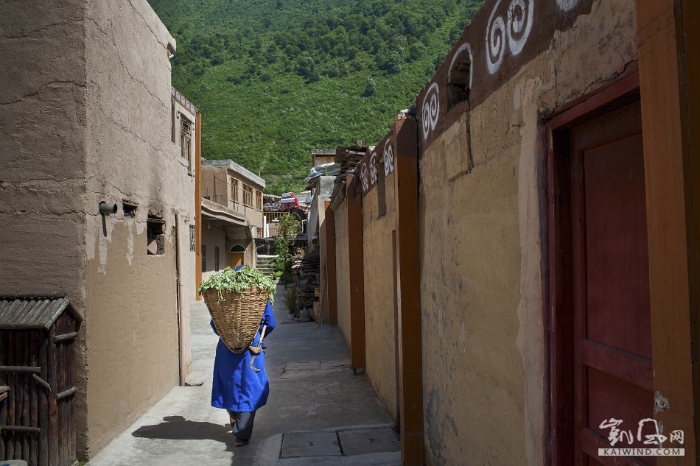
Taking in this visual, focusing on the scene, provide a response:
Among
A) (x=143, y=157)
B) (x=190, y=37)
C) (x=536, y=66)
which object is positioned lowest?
(x=536, y=66)

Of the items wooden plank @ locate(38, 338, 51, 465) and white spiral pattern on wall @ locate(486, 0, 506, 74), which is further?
wooden plank @ locate(38, 338, 51, 465)

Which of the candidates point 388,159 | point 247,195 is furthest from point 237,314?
point 247,195

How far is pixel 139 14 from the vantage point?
22.6 ft

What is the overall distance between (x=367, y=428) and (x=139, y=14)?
5.18m

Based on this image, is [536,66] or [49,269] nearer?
[536,66]

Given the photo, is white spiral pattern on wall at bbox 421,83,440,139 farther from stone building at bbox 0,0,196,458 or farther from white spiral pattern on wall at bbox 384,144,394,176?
stone building at bbox 0,0,196,458

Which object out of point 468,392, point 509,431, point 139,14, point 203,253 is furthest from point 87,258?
point 203,253

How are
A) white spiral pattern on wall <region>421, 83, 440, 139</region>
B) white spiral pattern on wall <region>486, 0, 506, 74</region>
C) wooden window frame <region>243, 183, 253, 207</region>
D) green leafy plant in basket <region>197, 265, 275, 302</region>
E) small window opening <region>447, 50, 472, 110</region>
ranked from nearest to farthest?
1. white spiral pattern on wall <region>486, 0, 506, 74</region>
2. small window opening <region>447, 50, 472, 110</region>
3. white spiral pattern on wall <region>421, 83, 440, 139</region>
4. green leafy plant in basket <region>197, 265, 275, 302</region>
5. wooden window frame <region>243, 183, 253, 207</region>

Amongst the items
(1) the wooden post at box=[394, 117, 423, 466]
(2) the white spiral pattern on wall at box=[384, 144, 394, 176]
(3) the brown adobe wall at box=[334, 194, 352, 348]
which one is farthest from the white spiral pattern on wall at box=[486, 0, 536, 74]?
(3) the brown adobe wall at box=[334, 194, 352, 348]

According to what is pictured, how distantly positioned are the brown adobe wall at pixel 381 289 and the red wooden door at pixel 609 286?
3696mm

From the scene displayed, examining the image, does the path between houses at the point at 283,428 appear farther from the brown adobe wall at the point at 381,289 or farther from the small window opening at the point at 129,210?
the small window opening at the point at 129,210

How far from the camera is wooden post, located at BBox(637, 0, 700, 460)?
139 centimetres

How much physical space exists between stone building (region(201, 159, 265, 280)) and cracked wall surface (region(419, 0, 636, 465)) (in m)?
20.3

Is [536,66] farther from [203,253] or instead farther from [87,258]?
[203,253]
